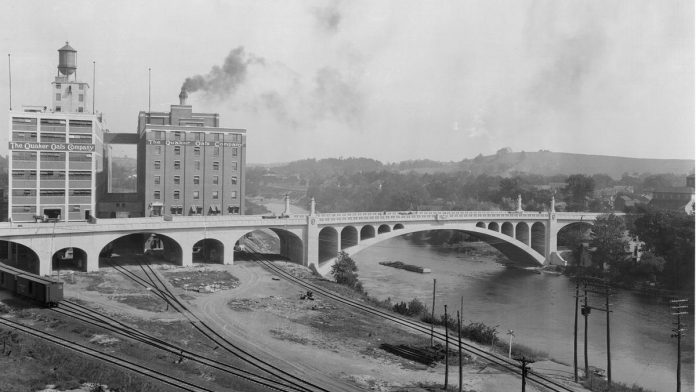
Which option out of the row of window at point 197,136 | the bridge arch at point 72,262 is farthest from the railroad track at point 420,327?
the bridge arch at point 72,262

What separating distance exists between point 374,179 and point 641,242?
119 metres

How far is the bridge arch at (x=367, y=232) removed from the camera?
67562 millimetres

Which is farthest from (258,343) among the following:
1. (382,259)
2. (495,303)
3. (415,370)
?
(382,259)

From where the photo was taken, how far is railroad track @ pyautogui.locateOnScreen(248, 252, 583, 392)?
102 ft

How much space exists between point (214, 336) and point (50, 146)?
98.4ft

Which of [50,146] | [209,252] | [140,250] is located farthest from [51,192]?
[209,252]

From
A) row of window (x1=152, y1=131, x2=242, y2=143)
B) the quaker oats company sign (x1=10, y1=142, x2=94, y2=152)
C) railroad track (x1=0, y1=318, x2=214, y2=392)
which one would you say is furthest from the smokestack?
railroad track (x1=0, y1=318, x2=214, y2=392)

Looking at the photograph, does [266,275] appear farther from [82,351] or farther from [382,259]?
[382,259]

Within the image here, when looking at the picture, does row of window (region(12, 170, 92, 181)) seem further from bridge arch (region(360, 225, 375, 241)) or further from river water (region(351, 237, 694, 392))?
bridge arch (region(360, 225, 375, 241))

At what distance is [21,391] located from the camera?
24.6 meters

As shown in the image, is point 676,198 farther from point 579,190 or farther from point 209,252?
point 209,252

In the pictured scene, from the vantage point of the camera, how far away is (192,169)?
64.6 metres

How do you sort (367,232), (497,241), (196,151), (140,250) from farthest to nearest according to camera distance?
(497,241) → (367,232) → (196,151) → (140,250)

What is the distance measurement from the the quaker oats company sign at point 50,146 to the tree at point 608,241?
53.9m
